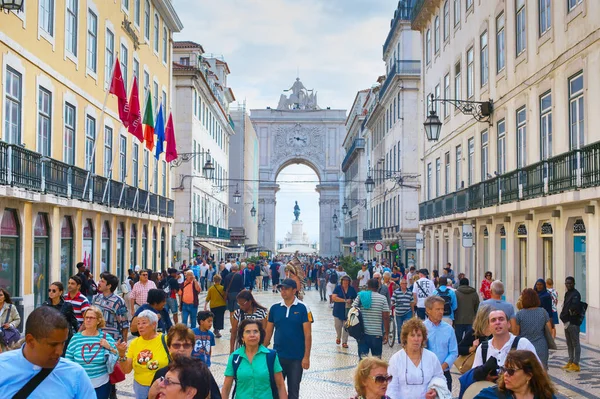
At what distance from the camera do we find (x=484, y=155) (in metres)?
26.6

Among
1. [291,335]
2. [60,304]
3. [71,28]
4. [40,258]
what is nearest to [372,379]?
[291,335]

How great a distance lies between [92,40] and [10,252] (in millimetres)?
8950

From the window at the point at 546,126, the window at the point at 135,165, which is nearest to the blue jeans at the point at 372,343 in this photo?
the window at the point at 546,126

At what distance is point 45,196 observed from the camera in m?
18.9

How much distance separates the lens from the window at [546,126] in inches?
782

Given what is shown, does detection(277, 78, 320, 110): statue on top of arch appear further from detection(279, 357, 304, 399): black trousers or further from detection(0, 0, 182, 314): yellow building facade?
detection(279, 357, 304, 399): black trousers

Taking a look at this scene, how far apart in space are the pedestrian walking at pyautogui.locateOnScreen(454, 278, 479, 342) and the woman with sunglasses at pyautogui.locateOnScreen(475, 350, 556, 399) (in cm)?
875

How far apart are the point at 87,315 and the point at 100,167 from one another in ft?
64.2

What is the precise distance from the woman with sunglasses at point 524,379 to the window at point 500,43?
→ 20.5 meters

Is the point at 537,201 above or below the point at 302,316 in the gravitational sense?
above

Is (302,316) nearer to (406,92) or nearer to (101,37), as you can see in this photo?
(101,37)

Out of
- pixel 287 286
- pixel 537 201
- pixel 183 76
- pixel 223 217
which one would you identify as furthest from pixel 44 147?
pixel 223 217

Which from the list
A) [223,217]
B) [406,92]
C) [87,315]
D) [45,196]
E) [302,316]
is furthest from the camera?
[223,217]

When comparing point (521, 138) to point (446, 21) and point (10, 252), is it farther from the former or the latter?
point (10, 252)
